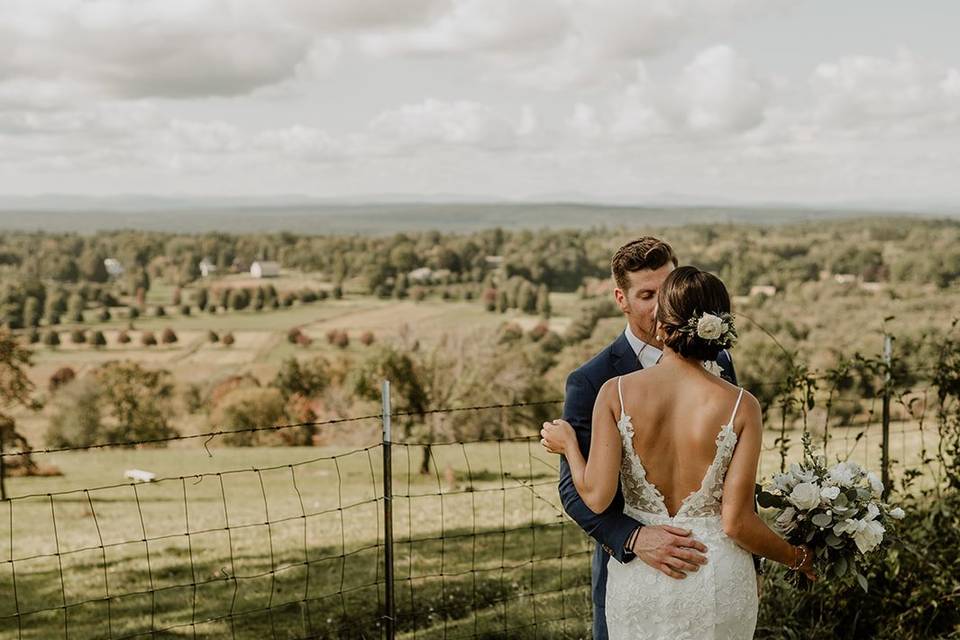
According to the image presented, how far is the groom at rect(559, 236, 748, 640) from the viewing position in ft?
9.17

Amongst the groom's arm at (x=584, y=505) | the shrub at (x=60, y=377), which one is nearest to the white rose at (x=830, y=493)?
the groom's arm at (x=584, y=505)

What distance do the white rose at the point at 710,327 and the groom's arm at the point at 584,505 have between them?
0.58 m

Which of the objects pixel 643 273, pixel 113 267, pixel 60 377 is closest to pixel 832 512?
pixel 643 273

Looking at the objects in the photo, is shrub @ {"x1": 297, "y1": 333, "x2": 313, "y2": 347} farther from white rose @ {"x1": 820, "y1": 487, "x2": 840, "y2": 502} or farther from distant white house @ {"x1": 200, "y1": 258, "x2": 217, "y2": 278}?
white rose @ {"x1": 820, "y1": 487, "x2": 840, "y2": 502}

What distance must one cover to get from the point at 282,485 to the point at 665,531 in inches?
899

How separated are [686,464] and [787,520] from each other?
0.59 metres

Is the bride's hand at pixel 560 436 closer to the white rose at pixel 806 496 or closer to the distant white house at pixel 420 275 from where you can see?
the white rose at pixel 806 496

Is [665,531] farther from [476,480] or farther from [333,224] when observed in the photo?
[333,224]

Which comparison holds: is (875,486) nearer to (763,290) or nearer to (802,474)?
(802,474)

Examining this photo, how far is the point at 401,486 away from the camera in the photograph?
21.4 meters

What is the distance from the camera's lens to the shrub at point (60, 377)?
52.3 meters

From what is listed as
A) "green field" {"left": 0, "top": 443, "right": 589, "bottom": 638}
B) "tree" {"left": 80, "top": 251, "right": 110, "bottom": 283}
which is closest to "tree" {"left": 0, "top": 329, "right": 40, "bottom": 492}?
"green field" {"left": 0, "top": 443, "right": 589, "bottom": 638}

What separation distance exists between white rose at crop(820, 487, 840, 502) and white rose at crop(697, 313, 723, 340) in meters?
0.82

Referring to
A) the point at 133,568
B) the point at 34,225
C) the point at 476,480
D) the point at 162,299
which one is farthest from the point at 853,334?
the point at 34,225
